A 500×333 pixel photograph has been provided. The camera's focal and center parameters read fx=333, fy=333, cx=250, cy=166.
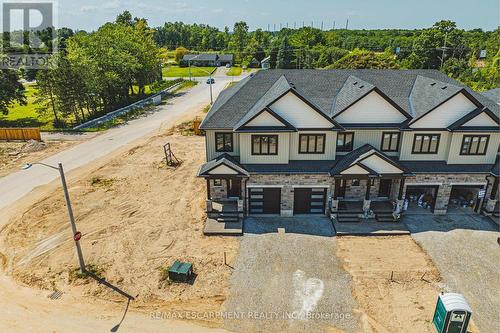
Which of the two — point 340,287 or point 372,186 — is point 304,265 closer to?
point 340,287

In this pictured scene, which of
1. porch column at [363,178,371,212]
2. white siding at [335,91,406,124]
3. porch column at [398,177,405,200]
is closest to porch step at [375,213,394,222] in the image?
porch column at [363,178,371,212]

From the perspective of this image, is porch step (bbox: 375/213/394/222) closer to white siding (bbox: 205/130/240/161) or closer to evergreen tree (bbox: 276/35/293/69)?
white siding (bbox: 205/130/240/161)

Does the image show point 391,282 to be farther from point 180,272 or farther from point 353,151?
point 180,272

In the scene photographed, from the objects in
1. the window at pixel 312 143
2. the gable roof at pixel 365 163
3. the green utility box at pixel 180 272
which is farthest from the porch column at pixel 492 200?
the green utility box at pixel 180 272

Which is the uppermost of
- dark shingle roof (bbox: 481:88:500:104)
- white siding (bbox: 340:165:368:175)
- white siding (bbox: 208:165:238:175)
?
dark shingle roof (bbox: 481:88:500:104)

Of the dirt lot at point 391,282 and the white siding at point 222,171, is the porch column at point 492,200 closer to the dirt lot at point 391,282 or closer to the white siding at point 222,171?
the dirt lot at point 391,282

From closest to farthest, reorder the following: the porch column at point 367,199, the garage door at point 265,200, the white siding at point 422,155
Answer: the porch column at point 367,199 < the white siding at point 422,155 < the garage door at point 265,200
